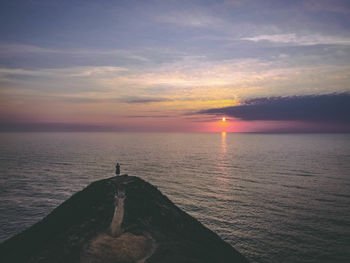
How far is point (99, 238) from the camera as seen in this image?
14.8m

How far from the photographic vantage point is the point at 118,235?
15320mm

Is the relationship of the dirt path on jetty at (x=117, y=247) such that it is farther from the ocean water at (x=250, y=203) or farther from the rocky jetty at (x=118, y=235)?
the ocean water at (x=250, y=203)

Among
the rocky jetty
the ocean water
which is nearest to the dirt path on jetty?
the rocky jetty

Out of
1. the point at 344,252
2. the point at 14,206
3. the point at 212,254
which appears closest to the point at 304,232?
the point at 344,252

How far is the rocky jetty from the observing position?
524 inches

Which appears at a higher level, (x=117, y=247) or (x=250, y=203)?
(x=117, y=247)

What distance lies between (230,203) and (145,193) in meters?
17.0

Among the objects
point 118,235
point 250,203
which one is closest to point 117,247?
point 118,235

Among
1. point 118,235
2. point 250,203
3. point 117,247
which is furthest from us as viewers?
point 250,203

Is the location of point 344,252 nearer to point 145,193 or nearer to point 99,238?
point 145,193

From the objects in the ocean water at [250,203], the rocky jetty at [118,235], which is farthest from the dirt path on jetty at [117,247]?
the ocean water at [250,203]

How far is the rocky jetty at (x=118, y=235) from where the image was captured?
43.7 feet

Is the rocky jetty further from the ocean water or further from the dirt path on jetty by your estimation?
the ocean water

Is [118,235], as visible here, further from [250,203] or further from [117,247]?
[250,203]
